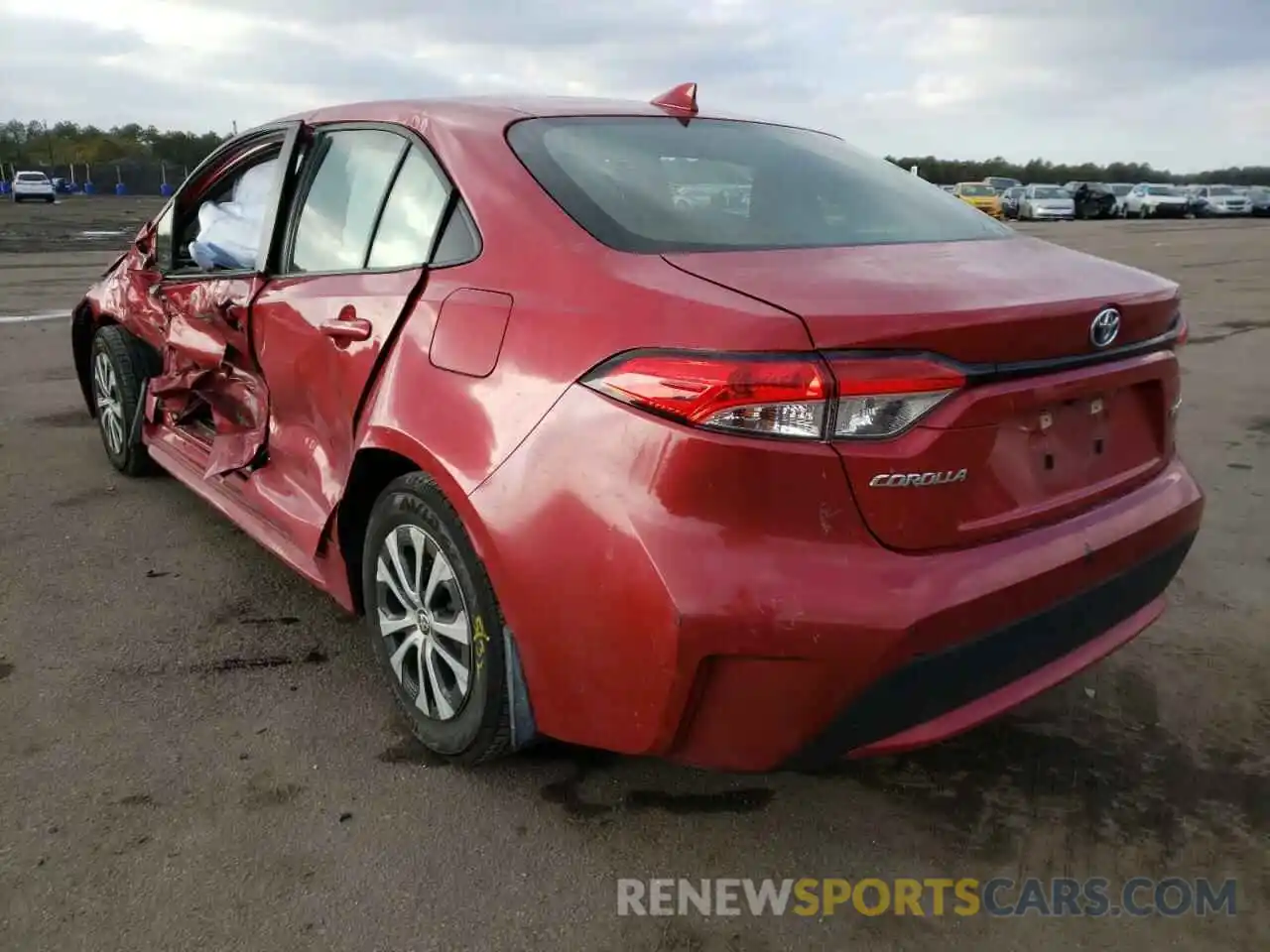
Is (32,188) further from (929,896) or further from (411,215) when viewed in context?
(929,896)

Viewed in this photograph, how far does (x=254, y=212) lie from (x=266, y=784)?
2041mm

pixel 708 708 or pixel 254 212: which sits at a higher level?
pixel 254 212

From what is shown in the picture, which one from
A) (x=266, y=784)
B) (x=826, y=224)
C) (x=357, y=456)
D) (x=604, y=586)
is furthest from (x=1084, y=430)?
(x=266, y=784)

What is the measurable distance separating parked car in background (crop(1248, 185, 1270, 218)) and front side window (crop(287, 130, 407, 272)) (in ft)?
172

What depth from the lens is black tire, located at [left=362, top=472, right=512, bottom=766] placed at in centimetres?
236

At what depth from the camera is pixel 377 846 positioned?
2340 mm

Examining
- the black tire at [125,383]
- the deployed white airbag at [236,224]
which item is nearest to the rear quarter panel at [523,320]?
the deployed white airbag at [236,224]

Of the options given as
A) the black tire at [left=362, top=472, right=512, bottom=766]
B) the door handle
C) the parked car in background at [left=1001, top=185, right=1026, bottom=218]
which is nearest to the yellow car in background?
the parked car in background at [left=1001, top=185, right=1026, bottom=218]

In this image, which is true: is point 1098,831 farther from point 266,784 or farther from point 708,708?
point 266,784

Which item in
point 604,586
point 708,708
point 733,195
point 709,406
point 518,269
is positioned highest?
point 733,195

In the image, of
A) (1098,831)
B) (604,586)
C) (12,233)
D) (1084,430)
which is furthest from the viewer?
(12,233)

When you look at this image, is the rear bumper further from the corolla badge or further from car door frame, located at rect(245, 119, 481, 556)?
car door frame, located at rect(245, 119, 481, 556)

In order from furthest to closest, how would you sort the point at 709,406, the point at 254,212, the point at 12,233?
the point at 12,233
the point at 254,212
the point at 709,406

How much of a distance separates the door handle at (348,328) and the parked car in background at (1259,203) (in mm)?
52672
